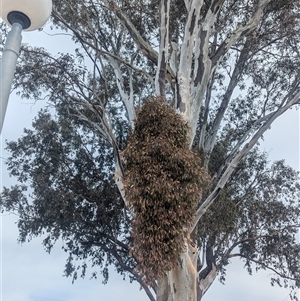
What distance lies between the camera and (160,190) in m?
4.97

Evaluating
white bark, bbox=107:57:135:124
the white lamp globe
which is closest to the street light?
the white lamp globe

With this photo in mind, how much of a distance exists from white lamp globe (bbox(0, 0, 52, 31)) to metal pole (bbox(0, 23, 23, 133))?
53 millimetres

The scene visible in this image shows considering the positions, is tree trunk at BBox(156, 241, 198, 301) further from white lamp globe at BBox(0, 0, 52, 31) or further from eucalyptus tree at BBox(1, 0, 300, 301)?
white lamp globe at BBox(0, 0, 52, 31)

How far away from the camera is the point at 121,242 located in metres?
9.27

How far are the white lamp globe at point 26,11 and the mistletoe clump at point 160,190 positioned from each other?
299cm

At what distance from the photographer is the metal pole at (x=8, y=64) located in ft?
6.77

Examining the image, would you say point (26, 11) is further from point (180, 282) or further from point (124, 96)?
point (124, 96)

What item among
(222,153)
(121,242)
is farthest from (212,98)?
(121,242)

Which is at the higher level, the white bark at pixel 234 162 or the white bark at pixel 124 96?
the white bark at pixel 124 96

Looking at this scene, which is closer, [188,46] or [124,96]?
[188,46]

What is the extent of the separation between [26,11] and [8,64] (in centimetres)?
39

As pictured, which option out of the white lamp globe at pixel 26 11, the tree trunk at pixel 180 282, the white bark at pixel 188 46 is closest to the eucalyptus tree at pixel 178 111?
the white bark at pixel 188 46

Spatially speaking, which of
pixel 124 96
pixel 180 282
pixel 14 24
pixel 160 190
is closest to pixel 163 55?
pixel 124 96

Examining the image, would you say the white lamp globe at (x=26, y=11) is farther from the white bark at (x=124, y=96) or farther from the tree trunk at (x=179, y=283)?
the white bark at (x=124, y=96)
